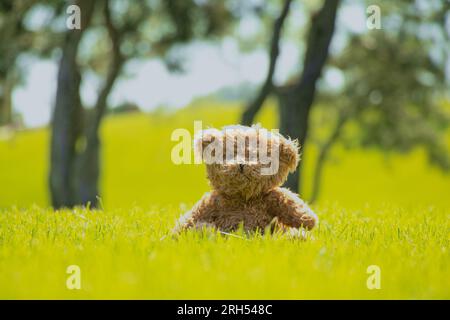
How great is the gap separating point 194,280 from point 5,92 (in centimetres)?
1303

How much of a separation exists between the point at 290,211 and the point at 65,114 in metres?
7.08

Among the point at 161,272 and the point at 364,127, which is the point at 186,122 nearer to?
the point at 364,127

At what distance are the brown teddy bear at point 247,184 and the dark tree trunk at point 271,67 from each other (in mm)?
5233

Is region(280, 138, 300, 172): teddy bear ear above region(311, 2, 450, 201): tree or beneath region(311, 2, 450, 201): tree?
beneath

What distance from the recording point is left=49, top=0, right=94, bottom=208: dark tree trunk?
1058 cm

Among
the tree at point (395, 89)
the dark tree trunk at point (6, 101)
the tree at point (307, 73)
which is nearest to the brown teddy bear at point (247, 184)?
the tree at point (307, 73)

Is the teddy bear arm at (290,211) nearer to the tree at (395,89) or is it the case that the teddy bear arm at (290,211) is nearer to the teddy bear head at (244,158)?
the teddy bear head at (244,158)

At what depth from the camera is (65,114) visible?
35.0ft

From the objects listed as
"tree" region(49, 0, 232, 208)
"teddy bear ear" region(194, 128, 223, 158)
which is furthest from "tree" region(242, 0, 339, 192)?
"teddy bear ear" region(194, 128, 223, 158)

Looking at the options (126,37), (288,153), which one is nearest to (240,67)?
(126,37)

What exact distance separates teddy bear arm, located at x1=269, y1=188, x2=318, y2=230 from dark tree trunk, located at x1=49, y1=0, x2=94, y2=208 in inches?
269

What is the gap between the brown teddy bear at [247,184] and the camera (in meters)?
4.49

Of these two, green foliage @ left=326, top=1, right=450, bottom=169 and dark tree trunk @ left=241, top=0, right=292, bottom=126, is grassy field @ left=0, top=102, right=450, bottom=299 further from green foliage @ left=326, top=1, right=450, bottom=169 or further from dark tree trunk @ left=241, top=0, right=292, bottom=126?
green foliage @ left=326, top=1, right=450, bottom=169
